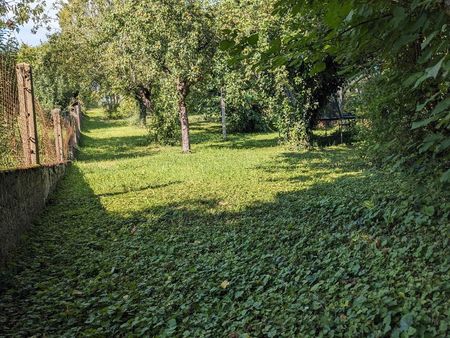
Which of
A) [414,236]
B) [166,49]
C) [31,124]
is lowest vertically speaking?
Result: [414,236]

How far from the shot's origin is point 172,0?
1598 cm

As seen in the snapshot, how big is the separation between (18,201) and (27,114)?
219 centimetres

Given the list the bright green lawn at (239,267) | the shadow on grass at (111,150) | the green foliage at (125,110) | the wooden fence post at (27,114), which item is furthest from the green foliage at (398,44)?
the green foliage at (125,110)

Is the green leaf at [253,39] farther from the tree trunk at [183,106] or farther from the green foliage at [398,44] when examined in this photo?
the tree trunk at [183,106]

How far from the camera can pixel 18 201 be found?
5809mm

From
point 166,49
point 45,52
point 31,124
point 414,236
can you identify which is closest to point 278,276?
point 414,236

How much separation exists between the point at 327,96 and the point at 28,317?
16.8 metres

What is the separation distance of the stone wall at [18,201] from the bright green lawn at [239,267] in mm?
255

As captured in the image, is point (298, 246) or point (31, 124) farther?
point (31, 124)

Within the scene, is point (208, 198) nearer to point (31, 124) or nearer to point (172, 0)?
point (31, 124)

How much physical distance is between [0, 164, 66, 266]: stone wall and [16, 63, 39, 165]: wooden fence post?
313 millimetres

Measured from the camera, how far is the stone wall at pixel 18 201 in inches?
196

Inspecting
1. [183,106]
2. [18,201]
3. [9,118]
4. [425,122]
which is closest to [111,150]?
[183,106]

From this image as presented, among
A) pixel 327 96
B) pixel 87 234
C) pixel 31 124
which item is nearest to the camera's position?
Result: pixel 87 234
